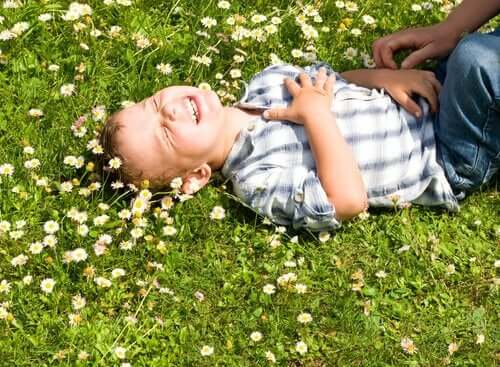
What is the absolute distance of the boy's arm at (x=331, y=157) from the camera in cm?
373

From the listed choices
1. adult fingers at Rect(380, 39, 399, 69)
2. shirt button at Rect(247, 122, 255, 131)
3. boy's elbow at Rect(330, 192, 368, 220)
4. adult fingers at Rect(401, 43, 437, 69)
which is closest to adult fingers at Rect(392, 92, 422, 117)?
adult fingers at Rect(401, 43, 437, 69)

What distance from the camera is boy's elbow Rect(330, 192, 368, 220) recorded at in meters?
3.72

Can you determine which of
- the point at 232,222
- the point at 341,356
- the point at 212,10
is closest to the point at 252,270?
the point at 232,222

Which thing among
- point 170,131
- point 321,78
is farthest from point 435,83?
point 170,131

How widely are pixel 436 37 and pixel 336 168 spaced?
3.34 ft

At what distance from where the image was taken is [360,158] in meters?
3.90

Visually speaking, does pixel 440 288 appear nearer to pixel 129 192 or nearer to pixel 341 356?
pixel 341 356

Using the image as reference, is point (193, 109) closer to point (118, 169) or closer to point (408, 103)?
point (118, 169)

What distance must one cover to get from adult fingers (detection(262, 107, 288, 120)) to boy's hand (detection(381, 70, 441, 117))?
1.69 ft

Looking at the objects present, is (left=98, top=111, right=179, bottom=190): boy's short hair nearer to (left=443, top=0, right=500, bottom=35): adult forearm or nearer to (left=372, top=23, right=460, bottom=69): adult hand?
(left=372, top=23, right=460, bottom=69): adult hand

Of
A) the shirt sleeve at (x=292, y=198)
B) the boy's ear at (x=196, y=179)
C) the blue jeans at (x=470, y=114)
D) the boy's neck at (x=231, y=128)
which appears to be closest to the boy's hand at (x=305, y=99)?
the boy's neck at (x=231, y=128)

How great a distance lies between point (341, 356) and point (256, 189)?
84 centimetres

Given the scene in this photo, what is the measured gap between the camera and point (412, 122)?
13.1ft

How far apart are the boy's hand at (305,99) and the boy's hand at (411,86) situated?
0.28m
